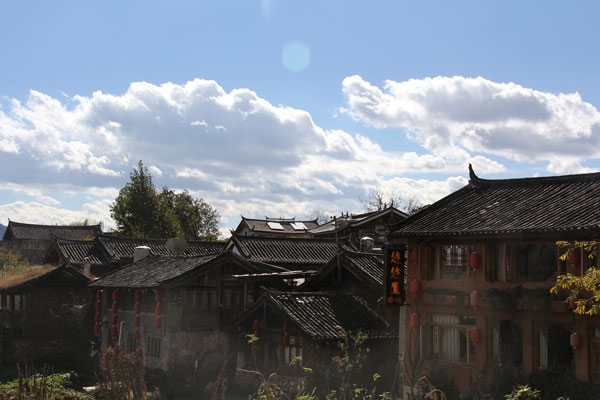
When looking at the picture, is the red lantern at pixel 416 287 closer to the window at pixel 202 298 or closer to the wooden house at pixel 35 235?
the window at pixel 202 298

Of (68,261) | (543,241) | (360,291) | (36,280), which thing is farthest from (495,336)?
(68,261)

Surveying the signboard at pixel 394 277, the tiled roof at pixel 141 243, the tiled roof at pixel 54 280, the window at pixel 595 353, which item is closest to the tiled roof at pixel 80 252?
the tiled roof at pixel 141 243

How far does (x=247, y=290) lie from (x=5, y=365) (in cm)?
1276

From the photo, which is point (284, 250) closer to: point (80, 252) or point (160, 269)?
point (160, 269)

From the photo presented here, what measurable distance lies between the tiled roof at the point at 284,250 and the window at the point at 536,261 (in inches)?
721

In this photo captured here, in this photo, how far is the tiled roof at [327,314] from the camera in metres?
21.7

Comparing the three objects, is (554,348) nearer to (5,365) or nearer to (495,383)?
(495,383)

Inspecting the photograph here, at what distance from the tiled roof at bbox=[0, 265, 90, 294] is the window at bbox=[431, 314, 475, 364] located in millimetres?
20134

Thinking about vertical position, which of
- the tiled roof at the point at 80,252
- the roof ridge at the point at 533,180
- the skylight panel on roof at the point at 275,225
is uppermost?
the skylight panel on roof at the point at 275,225

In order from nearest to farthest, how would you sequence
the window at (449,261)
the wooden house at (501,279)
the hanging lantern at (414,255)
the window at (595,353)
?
the window at (595,353), the wooden house at (501,279), the window at (449,261), the hanging lantern at (414,255)

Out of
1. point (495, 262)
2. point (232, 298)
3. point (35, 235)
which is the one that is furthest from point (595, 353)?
point (35, 235)

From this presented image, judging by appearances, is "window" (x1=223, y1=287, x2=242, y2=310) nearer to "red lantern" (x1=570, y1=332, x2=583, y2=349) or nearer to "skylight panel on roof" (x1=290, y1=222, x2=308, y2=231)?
"red lantern" (x1=570, y1=332, x2=583, y2=349)

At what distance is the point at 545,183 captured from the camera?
819 inches

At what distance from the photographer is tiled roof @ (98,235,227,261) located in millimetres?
44688
